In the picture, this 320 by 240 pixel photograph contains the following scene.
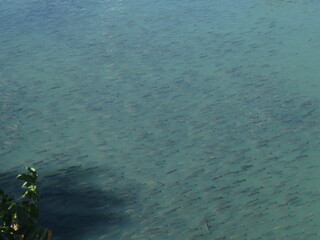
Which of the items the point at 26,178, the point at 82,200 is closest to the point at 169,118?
the point at 82,200

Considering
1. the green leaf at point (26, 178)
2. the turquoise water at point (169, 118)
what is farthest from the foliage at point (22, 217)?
the turquoise water at point (169, 118)

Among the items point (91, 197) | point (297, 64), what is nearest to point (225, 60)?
point (297, 64)

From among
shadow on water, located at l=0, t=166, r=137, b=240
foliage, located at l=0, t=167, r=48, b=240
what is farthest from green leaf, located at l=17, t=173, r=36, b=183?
shadow on water, located at l=0, t=166, r=137, b=240

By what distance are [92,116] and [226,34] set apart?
2.27m

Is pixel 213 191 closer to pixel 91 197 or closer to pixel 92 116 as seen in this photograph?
pixel 91 197

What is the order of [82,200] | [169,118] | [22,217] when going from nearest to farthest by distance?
[22,217] < [82,200] < [169,118]

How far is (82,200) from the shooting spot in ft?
14.1

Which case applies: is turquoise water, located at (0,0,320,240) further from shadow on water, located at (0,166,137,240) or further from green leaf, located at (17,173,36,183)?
green leaf, located at (17,173,36,183)

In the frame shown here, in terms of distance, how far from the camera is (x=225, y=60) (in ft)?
21.2

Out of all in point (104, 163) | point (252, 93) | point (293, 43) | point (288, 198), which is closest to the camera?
point (288, 198)

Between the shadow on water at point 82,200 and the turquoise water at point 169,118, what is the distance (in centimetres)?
1

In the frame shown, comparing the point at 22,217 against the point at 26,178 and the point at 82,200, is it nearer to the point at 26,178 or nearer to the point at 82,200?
the point at 26,178

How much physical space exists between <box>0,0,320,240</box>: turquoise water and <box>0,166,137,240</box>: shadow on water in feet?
0.04

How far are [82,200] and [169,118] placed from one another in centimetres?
134
